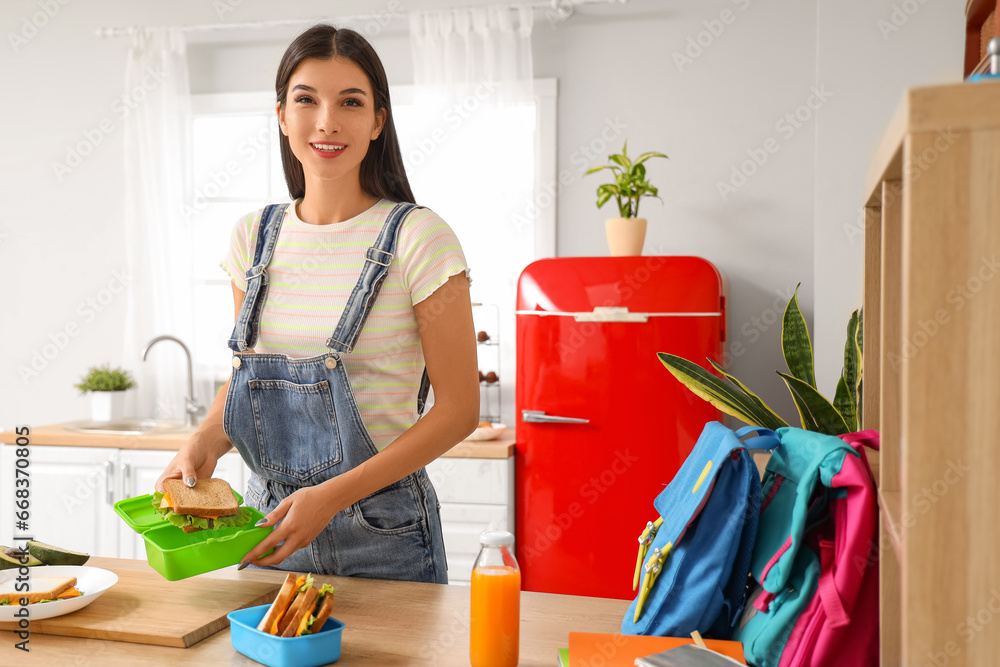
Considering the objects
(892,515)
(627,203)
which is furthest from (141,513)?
(627,203)

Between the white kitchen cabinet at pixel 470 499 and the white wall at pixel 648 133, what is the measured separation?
38.0 inches

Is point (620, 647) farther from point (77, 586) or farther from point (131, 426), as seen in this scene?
point (131, 426)

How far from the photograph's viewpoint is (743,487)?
3.44 feet

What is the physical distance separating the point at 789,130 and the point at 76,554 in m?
2.70

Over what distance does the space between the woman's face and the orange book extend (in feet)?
2.79

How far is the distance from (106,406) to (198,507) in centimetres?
240

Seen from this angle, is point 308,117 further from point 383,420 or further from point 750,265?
point 750,265

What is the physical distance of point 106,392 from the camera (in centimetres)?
327

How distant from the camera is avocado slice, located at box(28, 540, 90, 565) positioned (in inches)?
48.6

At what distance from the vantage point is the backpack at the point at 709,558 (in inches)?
40.9

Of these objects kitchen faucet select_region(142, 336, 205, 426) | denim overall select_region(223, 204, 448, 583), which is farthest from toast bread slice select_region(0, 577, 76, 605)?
kitchen faucet select_region(142, 336, 205, 426)

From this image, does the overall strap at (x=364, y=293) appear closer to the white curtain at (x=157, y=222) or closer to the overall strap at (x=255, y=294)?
the overall strap at (x=255, y=294)

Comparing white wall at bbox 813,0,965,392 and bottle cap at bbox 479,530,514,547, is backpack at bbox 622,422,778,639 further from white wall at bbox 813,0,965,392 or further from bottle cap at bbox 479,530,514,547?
white wall at bbox 813,0,965,392

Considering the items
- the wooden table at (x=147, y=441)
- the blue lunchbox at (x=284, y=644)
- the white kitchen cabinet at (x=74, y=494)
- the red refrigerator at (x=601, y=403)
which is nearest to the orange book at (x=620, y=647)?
the blue lunchbox at (x=284, y=644)
